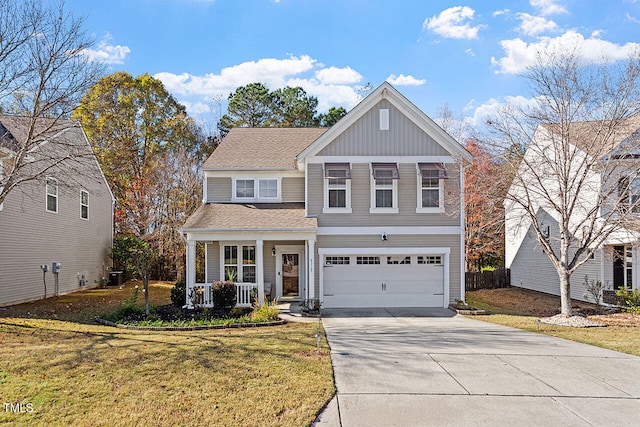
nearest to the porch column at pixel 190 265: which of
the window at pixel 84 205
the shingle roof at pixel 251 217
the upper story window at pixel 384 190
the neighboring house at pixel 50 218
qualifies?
A: the shingle roof at pixel 251 217

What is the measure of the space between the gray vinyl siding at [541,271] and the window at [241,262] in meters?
12.5

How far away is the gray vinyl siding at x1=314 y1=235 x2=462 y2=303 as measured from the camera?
1638cm

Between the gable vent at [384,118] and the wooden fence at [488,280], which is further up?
the gable vent at [384,118]

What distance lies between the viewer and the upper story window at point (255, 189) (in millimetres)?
17922

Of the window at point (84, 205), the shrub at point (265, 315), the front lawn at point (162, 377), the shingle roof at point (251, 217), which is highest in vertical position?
the window at point (84, 205)

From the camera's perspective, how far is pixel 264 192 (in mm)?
17969

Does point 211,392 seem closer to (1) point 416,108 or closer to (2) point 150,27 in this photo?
(1) point 416,108

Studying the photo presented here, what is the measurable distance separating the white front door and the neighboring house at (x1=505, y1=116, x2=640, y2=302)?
7739mm

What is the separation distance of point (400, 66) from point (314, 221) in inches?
350

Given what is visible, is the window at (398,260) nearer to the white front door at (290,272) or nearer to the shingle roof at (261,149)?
the white front door at (290,272)

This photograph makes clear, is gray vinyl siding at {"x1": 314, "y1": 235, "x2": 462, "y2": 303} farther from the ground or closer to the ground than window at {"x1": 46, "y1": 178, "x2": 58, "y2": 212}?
closer to the ground

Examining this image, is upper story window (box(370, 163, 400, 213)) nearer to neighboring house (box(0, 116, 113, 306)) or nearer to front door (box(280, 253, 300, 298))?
front door (box(280, 253, 300, 298))

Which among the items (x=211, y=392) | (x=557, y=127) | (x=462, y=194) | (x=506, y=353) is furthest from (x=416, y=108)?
(x=211, y=392)

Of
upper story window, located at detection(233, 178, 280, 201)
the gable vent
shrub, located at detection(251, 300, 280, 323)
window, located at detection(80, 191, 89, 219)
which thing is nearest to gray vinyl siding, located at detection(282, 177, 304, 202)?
upper story window, located at detection(233, 178, 280, 201)
